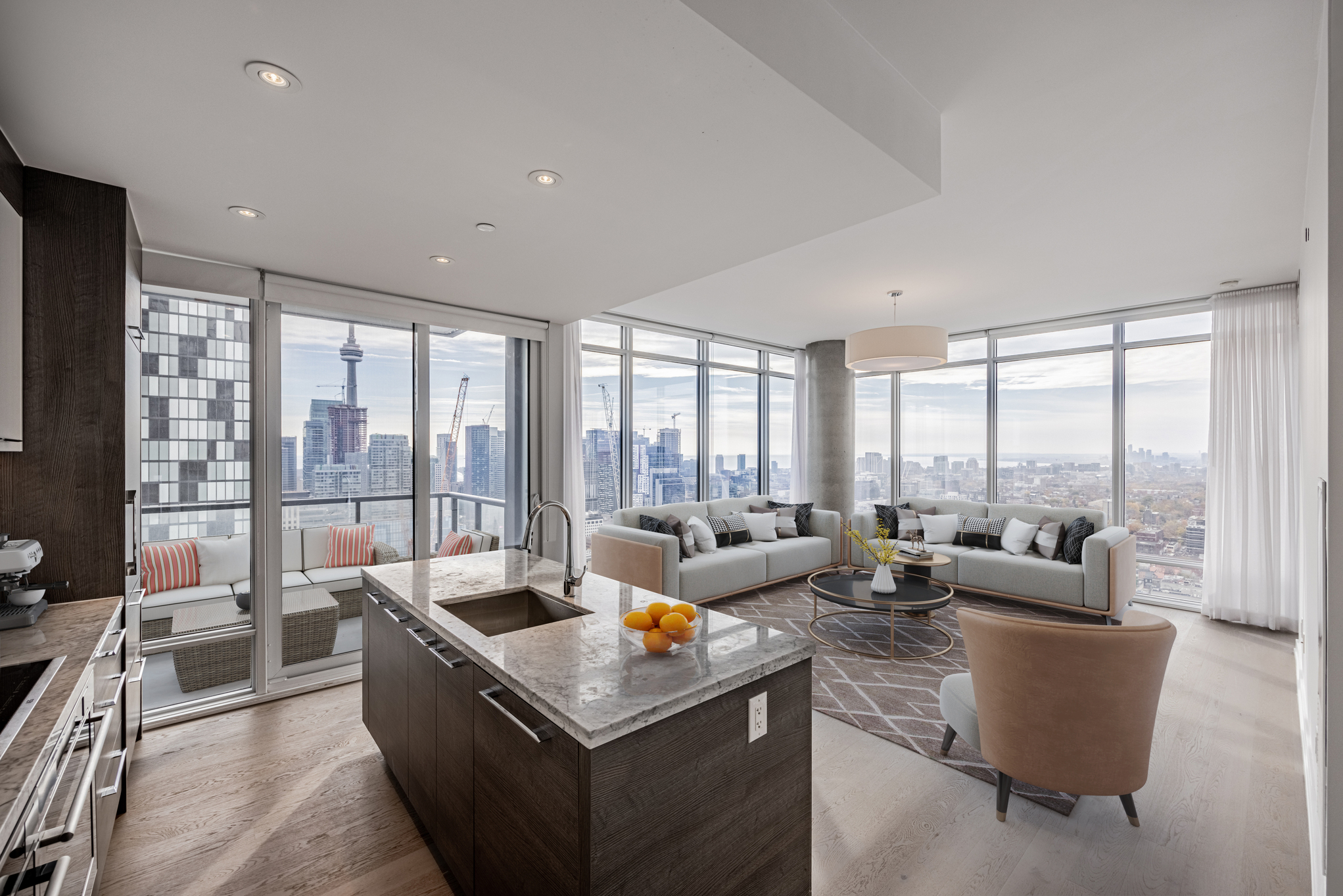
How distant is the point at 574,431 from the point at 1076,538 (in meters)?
4.38

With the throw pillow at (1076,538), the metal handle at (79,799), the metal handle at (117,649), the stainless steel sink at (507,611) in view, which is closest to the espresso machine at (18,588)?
the metal handle at (117,649)

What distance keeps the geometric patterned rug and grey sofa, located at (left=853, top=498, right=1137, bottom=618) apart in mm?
192

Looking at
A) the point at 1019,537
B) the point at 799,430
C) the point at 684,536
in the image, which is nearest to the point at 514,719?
the point at 684,536

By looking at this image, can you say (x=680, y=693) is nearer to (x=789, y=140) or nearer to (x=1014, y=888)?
(x=1014, y=888)

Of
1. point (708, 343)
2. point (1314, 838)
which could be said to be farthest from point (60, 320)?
point (708, 343)

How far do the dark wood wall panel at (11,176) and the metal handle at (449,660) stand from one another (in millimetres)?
1899

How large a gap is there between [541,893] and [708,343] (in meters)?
5.87

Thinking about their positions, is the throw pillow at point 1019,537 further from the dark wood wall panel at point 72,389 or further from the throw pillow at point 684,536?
the dark wood wall panel at point 72,389

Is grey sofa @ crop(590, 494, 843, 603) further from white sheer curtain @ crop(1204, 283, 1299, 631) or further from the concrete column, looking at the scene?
white sheer curtain @ crop(1204, 283, 1299, 631)

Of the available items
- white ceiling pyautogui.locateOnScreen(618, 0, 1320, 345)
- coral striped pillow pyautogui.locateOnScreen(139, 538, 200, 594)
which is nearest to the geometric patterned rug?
white ceiling pyautogui.locateOnScreen(618, 0, 1320, 345)

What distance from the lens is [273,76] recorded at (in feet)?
5.00

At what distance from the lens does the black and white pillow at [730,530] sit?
5.79 meters

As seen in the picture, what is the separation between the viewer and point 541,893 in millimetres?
1287

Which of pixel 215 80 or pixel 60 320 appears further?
pixel 60 320
